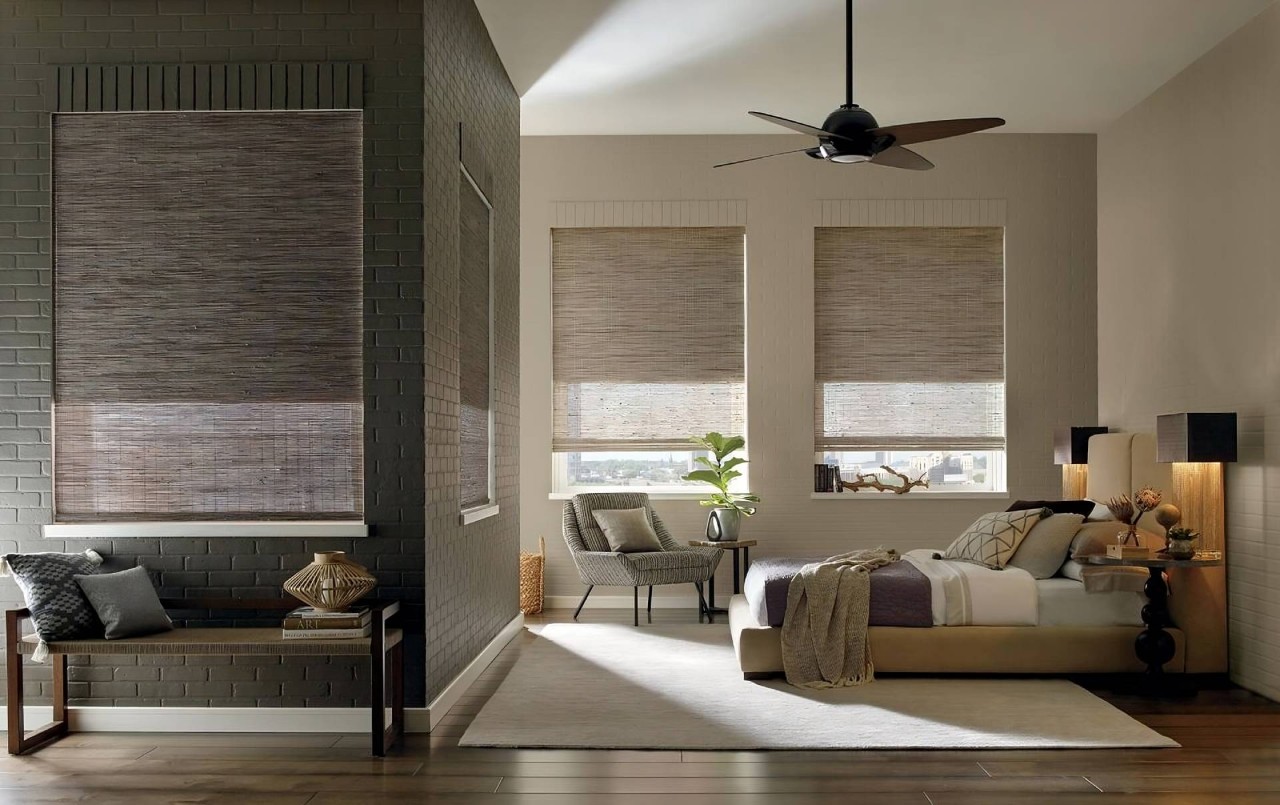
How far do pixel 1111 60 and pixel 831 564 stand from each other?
352 centimetres

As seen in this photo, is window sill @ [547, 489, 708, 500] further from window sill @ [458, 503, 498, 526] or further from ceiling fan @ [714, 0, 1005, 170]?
ceiling fan @ [714, 0, 1005, 170]

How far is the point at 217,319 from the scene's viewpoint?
4.67 metres

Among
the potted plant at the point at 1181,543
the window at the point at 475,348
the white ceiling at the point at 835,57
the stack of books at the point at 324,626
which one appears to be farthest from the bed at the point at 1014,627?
the white ceiling at the point at 835,57

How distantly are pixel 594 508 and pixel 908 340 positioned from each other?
2.79 metres

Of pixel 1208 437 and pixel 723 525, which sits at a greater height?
pixel 1208 437

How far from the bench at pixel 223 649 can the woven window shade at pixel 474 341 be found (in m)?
1.29

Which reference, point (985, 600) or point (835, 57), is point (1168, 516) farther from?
point (835, 57)

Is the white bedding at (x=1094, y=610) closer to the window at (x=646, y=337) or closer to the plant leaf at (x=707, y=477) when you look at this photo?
the plant leaf at (x=707, y=477)

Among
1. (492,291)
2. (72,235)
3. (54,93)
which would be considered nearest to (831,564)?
(492,291)

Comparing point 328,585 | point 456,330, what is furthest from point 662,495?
point 328,585

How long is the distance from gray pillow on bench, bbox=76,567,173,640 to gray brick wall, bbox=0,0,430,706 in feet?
0.75

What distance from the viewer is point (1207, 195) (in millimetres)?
5902

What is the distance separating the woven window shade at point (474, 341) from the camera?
220 inches

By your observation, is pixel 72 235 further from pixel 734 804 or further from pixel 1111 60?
pixel 1111 60
